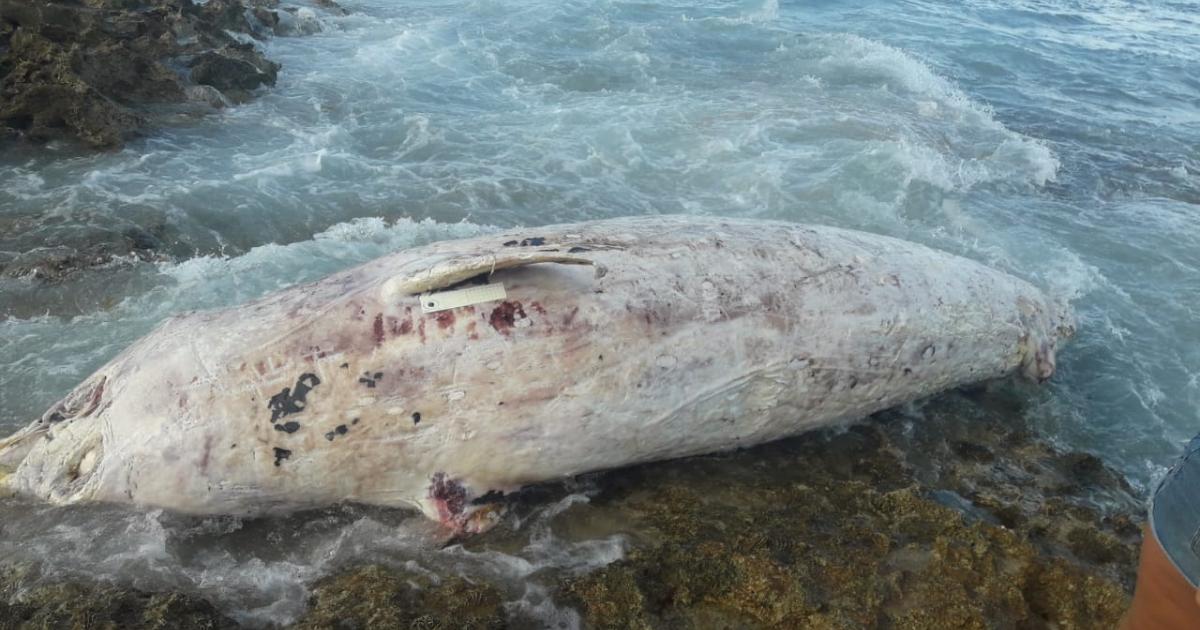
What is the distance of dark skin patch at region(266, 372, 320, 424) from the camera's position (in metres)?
3.64

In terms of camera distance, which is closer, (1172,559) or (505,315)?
(1172,559)

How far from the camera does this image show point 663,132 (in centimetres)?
952

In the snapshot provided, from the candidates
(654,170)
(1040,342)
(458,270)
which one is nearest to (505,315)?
(458,270)

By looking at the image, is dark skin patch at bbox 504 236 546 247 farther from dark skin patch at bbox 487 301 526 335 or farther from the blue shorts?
the blue shorts

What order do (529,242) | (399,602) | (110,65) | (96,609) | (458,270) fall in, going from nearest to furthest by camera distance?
(96,609) → (399,602) → (458,270) → (529,242) → (110,65)

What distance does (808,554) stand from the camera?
380 centimetres

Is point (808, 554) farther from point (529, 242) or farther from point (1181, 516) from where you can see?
point (529, 242)

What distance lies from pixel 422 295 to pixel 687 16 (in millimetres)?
13241

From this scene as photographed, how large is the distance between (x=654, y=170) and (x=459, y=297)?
5226mm

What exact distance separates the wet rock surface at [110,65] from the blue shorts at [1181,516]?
352 inches

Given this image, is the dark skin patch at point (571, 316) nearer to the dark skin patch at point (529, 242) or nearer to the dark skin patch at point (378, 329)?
the dark skin patch at point (529, 242)

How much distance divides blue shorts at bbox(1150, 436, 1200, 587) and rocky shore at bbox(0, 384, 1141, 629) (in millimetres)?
1481

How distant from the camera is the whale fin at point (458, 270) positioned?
3.59m

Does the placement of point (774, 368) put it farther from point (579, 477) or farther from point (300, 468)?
point (300, 468)
